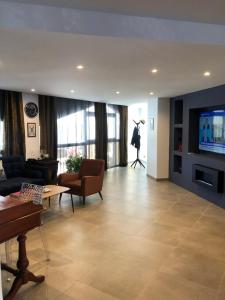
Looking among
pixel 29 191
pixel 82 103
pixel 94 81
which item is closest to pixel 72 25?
pixel 29 191

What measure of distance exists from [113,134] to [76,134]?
2100mm

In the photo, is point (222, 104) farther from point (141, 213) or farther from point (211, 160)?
point (141, 213)

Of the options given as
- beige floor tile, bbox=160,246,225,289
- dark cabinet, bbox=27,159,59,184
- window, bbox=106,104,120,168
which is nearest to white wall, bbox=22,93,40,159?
dark cabinet, bbox=27,159,59,184

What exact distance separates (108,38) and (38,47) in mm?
794

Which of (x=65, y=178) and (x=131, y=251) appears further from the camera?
(x=65, y=178)

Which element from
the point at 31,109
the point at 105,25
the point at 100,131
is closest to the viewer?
the point at 105,25

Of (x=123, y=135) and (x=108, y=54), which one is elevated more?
(x=108, y=54)

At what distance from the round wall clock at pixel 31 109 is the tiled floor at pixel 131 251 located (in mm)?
2425

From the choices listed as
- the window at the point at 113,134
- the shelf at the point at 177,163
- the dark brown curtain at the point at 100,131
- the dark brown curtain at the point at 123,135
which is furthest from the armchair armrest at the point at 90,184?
the dark brown curtain at the point at 123,135

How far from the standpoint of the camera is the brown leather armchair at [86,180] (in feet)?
15.9

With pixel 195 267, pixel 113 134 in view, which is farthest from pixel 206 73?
pixel 113 134

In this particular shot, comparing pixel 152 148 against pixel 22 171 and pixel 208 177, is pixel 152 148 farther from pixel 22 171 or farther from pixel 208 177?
pixel 22 171

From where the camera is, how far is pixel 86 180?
4.82 meters

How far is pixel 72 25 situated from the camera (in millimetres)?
2184
